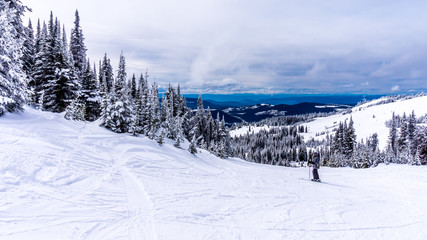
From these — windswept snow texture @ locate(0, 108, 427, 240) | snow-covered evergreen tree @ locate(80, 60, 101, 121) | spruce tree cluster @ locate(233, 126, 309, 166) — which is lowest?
spruce tree cluster @ locate(233, 126, 309, 166)

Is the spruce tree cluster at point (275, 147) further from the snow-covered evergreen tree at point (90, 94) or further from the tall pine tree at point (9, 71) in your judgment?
the tall pine tree at point (9, 71)

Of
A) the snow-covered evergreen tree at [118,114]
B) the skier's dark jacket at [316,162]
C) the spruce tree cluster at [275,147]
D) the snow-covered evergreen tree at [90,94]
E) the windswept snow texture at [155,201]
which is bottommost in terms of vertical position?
the spruce tree cluster at [275,147]

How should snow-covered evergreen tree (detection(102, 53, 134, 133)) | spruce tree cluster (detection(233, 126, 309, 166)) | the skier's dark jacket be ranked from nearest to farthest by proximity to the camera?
the skier's dark jacket → snow-covered evergreen tree (detection(102, 53, 134, 133)) → spruce tree cluster (detection(233, 126, 309, 166))

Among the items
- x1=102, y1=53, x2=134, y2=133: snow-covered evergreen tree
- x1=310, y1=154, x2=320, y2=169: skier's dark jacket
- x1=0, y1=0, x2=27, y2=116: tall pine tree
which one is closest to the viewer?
x1=0, y1=0, x2=27, y2=116: tall pine tree

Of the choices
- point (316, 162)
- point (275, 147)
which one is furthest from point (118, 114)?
point (275, 147)

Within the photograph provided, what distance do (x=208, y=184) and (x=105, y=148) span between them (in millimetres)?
7455

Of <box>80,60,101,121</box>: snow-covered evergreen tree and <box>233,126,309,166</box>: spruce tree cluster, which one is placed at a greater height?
<box>80,60,101,121</box>: snow-covered evergreen tree

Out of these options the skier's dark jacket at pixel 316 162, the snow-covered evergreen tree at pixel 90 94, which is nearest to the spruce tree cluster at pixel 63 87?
the snow-covered evergreen tree at pixel 90 94


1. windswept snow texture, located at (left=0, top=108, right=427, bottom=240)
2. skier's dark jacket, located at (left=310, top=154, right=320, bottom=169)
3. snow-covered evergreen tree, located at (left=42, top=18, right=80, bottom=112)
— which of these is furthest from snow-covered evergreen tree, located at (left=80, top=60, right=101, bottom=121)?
skier's dark jacket, located at (left=310, top=154, right=320, bottom=169)

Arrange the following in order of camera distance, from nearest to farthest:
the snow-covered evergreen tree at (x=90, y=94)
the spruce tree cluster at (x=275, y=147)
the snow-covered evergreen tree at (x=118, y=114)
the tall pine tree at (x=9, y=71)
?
the tall pine tree at (x=9, y=71), the snow-covered evergreen tree at (x=118, y=114), the snow-covered evergreen tree at (x=90, y=94), the spruce tree cluster at (x=275, y=147)

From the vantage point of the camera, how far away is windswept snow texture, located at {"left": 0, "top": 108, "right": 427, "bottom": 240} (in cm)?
566

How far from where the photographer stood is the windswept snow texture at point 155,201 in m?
5.66

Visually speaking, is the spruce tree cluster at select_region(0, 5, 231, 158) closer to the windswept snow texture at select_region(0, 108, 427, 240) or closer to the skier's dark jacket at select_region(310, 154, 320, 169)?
the windswept snow texture at select_region(0, 108, 427, 240)

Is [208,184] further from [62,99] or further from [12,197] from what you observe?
[62,99]
